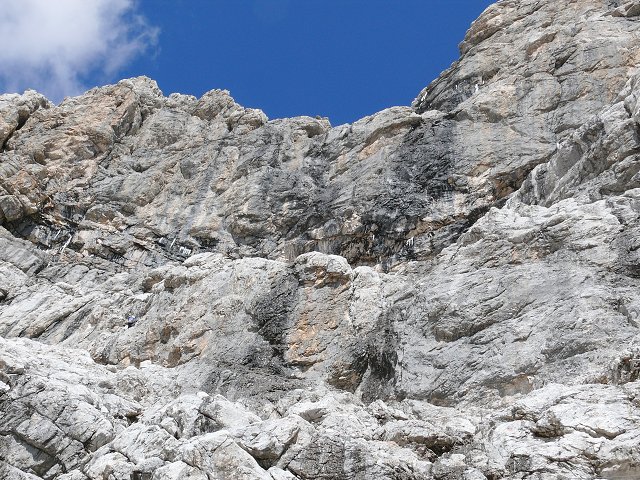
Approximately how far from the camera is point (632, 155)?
2748 cm

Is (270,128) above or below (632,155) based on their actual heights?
above

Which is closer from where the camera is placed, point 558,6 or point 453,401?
point 453,401

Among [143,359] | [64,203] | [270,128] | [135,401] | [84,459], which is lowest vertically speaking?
[84,459]

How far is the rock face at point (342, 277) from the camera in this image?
19.0 m

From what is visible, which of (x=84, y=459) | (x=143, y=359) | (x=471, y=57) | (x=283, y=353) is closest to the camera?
(x=84, y=459)

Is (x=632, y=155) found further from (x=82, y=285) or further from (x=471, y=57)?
(x=82, y=285)

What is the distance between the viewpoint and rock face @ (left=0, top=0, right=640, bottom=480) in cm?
1900

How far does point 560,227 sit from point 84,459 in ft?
57.3

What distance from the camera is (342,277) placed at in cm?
3244

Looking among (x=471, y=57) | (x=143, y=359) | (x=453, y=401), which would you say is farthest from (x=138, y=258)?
(x=453, y=401)

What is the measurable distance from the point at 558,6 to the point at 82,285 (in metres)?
38.8

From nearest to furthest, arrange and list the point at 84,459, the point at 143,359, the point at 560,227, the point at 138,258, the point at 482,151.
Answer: the point at 84,459 → the point at 560,227 → the point at 143,359 → the point at 482,151 → the point at 138,258

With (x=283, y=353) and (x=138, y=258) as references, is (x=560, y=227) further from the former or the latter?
(x=138, y=258)

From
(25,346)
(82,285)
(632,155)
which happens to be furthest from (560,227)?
(82,285)
